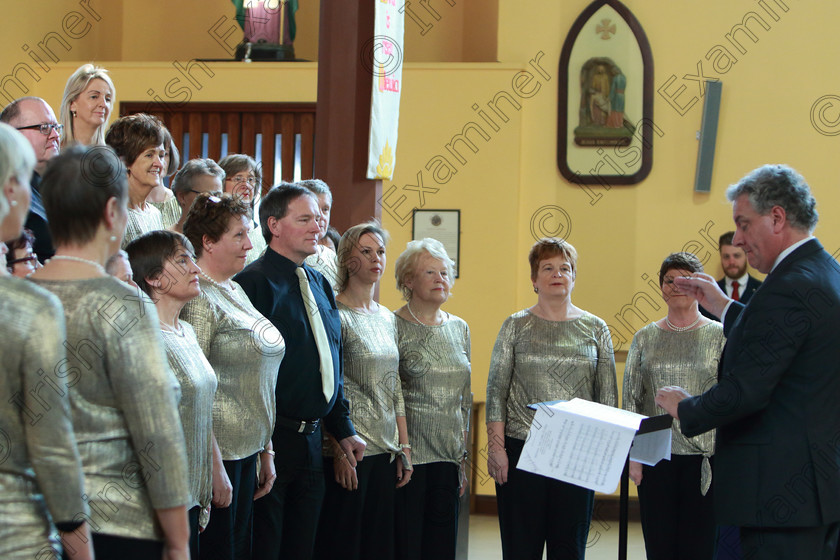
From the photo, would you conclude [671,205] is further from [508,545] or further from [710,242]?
[508,545]

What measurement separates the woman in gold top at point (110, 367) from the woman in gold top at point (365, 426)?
1626 mm

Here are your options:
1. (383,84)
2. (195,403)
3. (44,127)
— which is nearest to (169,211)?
(44,127)

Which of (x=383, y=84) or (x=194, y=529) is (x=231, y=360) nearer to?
(x=194, y=529)

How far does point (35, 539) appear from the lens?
1439mm

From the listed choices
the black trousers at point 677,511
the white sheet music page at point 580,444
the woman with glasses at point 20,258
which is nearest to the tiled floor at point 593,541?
the black trousers at point 677,511

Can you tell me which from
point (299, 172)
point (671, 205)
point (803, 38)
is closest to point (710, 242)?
point (671, 205)

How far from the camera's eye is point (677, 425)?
12.0ft

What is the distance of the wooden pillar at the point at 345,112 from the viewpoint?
4043 mm

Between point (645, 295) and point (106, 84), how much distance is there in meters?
3.67

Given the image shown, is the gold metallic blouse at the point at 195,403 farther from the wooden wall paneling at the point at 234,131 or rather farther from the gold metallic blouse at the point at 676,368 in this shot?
the wooden wall paneling at the point at 234,131

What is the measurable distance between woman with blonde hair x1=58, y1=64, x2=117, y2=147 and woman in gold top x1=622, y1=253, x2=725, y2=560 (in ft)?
7.26

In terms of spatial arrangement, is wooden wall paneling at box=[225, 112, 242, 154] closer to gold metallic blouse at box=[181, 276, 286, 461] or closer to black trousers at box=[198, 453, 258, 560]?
gold metallic blouse at box=[181, 276, 286, 461]

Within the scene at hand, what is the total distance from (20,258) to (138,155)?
909mm

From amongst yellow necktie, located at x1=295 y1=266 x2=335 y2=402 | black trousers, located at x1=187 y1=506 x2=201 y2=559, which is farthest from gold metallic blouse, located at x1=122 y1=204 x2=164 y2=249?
black trousers, located at x1=187 y1=506 x2=201 y2=559
